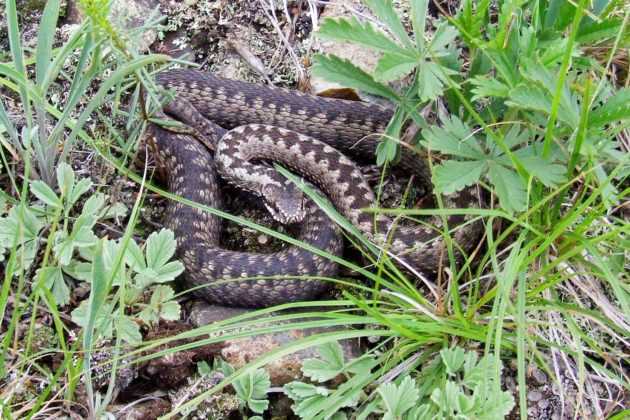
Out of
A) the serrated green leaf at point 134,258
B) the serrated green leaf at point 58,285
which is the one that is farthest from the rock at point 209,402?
the serrated green leaf at point 58,285

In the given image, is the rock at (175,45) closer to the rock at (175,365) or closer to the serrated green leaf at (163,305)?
the serrated green leaf at (163,305)

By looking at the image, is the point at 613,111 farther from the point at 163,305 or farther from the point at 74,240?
the point at 74,240

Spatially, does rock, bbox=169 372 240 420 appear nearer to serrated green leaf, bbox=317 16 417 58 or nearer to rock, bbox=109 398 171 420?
rock, bbox=109 398 171 420

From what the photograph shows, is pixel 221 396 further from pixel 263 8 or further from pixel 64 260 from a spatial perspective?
pixel 263 8

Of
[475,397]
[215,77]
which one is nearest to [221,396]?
[475,397]

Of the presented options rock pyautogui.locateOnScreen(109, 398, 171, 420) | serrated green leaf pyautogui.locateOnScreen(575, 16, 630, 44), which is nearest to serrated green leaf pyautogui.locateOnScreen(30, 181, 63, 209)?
rock pyautogui.locateOnScreen(109, 398, 171, 420)

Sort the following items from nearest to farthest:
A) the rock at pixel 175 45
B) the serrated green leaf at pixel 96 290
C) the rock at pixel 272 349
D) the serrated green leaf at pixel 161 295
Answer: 1. the serrated green leaf at pixel 96 290
2. the rock at pixel 272 349
3. the serrated green leaf at pixel 161 295
4. the rock at pixel 175 45

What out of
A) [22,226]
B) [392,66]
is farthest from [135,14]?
[392,66]
